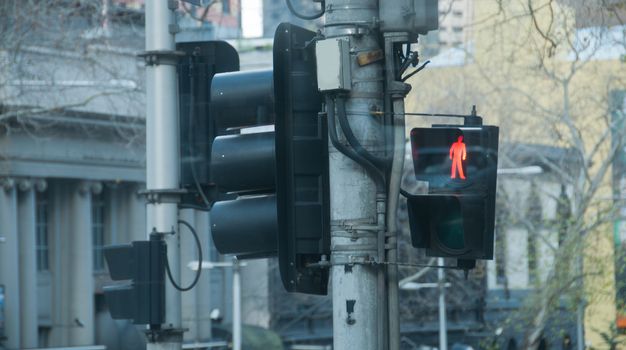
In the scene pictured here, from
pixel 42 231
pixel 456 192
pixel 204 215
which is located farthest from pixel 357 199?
pixel 204 215

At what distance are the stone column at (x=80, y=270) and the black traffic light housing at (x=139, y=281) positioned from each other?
37.5m

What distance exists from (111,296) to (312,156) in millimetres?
3838

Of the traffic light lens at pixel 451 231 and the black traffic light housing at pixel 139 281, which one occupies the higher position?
the traffic light lens at pixel 451 231

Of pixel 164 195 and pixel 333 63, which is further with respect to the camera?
pixel 164 195

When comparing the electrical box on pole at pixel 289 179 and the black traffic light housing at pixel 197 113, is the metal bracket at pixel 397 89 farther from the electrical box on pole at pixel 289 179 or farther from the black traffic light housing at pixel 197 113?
the black traffic light housing at pixel 197 113

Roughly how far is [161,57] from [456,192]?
4.34 meters

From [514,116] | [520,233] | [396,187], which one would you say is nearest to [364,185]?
[396,187]

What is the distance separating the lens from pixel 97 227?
50.3 metres

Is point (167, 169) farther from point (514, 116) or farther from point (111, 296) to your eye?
point (514, 116)

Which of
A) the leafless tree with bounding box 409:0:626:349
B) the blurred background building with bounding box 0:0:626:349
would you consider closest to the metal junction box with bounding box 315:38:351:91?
the blurred background building with bounding box 0:0:626:349

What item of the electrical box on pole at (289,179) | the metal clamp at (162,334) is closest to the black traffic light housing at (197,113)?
the metal clamp at (162,334)

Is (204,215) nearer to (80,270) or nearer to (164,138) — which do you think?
(80,270)

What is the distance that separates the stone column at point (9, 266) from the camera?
43250 mm

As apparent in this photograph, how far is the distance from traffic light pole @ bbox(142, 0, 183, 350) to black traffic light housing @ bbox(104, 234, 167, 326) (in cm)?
14
